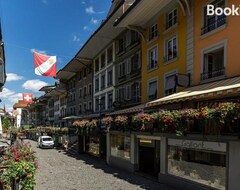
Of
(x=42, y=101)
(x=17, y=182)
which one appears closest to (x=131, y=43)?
(x=17, y=182)

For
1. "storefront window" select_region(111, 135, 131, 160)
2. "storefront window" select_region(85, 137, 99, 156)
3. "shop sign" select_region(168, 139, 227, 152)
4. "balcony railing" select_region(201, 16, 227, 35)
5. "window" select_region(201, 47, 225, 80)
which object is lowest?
"storefront window" select_region(85, 137, 99, 156)

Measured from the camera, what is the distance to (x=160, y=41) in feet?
64.4

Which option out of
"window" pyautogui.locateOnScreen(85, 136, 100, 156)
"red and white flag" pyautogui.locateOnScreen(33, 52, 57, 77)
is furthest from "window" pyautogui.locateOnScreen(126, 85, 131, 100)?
"red and white flag" pyautogui.locateOnScreen(33, 52, 57, 77)

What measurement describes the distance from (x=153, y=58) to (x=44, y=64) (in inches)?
322

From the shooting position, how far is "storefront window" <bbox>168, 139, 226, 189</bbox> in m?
11.6

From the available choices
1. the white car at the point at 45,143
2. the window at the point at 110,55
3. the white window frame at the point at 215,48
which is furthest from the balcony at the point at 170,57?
the white car at the point at 45,143

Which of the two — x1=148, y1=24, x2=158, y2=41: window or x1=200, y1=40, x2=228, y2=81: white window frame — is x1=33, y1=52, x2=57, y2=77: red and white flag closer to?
x1=148, y1=24, x2=158, y2=41: window

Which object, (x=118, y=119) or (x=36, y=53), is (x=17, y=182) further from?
(x=36, y=53)

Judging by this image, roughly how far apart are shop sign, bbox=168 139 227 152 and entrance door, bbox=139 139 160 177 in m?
2.56

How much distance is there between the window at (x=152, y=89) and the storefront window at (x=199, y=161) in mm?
5671

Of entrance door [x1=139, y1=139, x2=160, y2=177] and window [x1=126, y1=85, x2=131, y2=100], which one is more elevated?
window [x1=126, y1=85, x2=131, y2=100]

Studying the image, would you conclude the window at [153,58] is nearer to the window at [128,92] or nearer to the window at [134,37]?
the window at [134,37]

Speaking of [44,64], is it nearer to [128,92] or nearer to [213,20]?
[128,92]

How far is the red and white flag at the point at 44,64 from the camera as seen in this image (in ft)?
64.8
